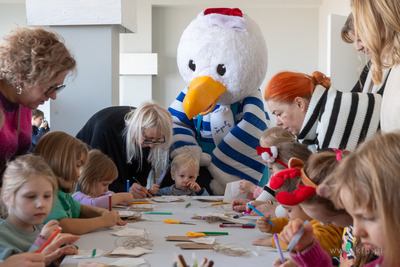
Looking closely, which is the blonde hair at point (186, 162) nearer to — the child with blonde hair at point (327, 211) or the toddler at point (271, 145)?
the toddler at point (271, 145)

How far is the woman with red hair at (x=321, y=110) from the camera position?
131cm

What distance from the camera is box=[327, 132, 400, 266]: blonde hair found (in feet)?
2.02

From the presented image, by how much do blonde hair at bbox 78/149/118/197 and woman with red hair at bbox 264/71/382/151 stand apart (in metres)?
0.81

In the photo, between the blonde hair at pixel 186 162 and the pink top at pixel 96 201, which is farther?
the blonde hair at pixel 186 162

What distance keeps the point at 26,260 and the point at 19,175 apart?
Result: 332 mm

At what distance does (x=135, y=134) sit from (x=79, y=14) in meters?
0.91

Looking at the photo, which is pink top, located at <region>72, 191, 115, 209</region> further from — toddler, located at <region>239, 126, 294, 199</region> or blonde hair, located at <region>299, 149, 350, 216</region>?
blonde hair, located at <region>299, 149, 350, 216</region>

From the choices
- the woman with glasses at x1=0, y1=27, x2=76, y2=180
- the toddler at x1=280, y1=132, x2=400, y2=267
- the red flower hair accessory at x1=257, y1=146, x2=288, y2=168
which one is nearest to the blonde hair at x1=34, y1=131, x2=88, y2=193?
the woman with glasses at x1=0, y1=27, x2=76, y2=180

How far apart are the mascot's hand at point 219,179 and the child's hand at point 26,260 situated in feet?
4.82

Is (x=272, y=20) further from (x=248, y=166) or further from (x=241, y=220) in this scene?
(x=241, y=220)

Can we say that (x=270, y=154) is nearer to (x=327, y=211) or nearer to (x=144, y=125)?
(x=327, y=211)

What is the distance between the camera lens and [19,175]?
1.18 metres

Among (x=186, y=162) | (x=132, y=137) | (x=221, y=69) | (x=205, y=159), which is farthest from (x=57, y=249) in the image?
(x=221, y=69)

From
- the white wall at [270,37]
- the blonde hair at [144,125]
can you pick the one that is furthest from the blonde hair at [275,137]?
the white wall at [270,37]
